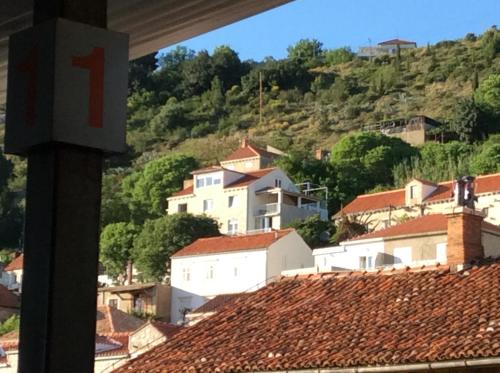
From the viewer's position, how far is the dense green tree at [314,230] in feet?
267

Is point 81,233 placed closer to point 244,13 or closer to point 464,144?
point 244,13

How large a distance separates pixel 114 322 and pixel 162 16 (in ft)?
168

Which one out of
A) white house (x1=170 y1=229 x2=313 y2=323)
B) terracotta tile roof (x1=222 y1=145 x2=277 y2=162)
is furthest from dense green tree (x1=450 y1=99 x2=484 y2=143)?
white house (x1=170 y1=229 x2=313 y2=323)

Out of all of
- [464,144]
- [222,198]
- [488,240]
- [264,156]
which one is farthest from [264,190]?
[488,240]

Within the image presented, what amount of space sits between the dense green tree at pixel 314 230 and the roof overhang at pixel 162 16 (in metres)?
75.0

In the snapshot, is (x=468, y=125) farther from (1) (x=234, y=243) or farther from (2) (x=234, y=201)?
(1) (x=234, y=243)

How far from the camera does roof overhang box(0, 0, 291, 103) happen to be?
447 centimetres

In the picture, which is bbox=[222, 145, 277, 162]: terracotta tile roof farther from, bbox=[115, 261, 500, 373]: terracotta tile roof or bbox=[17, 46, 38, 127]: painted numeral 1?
bbox=[17, 46, 38, 127]: painted numeral 1

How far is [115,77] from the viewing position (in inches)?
153

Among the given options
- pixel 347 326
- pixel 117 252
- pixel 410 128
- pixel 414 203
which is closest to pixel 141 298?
pixel 117 252

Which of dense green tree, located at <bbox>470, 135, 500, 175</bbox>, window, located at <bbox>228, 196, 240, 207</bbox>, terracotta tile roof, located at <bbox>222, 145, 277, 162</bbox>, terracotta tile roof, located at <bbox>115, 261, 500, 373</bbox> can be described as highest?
terracotta tile roof, located at <bbox>222, 145, 277, 162</bbox>

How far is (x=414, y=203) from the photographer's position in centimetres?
8300

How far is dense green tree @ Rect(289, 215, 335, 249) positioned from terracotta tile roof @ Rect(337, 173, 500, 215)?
3.18 metres

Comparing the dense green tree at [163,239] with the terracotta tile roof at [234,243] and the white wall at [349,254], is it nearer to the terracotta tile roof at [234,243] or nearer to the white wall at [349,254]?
the terracotta tile roof at [234,243]
